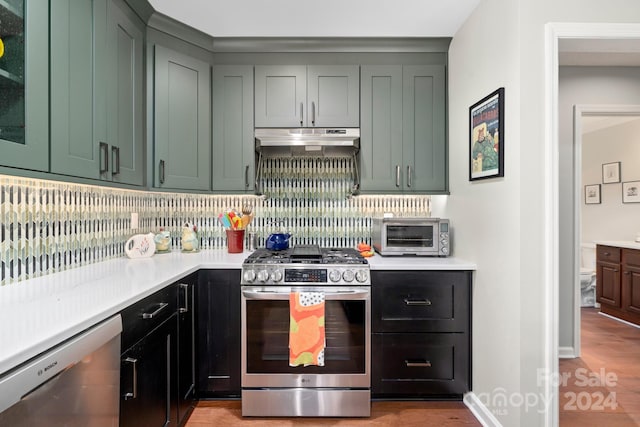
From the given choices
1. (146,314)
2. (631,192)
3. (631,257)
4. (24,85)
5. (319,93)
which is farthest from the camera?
(631,192)

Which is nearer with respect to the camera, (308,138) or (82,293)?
(82,293)

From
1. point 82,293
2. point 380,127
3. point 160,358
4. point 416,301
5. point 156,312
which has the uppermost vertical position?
point 380,127

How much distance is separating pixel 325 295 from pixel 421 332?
0.67 m

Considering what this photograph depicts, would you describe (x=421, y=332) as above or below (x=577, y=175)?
below

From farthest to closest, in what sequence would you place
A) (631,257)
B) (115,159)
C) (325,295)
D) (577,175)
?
(631,257)
(577,175)
(325,295)
(115,159)

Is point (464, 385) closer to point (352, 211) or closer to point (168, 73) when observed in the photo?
point (352, 211)

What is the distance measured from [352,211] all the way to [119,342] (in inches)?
77.3

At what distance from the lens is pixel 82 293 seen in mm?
1323

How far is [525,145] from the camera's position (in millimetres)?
1632

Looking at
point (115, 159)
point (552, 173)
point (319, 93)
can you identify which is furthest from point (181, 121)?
point (552, 173)

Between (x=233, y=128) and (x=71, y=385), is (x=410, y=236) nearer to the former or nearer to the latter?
(x=233, y=128)

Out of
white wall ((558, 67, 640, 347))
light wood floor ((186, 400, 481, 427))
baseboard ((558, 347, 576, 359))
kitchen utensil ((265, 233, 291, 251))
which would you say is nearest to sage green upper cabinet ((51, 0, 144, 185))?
kitchen utensil ((265, 233, 291, 251))

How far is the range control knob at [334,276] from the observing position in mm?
2010

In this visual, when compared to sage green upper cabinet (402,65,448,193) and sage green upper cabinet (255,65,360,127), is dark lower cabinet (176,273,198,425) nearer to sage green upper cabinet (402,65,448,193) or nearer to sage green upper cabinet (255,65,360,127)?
sage green upper cabinet (255,65,360,127)
